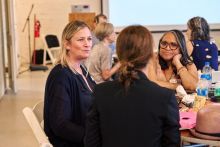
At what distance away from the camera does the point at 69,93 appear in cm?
209

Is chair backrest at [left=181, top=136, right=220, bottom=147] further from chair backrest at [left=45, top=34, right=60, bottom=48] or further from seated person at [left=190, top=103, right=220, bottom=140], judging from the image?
chair backrest at [left=45, top=34, right=60, bottom=48]

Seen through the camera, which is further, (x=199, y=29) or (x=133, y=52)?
(x=199, y=29)

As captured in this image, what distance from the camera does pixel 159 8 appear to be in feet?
26.2

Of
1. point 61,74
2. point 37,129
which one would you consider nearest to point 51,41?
point 61,74

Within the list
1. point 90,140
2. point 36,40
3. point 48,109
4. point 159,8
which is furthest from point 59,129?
point 36,40

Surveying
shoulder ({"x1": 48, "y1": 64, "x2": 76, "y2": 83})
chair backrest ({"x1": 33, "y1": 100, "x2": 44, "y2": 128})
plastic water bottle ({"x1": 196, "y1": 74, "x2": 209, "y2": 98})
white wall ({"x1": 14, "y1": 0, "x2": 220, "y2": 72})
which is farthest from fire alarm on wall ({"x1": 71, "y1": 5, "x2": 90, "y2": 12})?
shoulder ({"x1": 48, "y1": 64, "x2": 76, "y2": 83})

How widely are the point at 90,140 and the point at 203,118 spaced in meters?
0.57

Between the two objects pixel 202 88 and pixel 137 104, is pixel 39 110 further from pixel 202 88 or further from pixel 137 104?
pixel 202 88

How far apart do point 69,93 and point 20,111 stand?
3379mm

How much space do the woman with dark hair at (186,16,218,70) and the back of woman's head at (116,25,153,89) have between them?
9.55 ft

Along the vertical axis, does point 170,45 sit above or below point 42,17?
below

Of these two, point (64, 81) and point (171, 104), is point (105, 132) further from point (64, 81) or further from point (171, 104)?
point (64, 81)

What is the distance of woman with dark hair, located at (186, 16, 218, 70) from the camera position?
4.32 metres

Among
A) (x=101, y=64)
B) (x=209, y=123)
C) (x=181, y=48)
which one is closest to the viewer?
(x=209, y=123)
